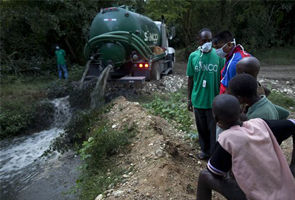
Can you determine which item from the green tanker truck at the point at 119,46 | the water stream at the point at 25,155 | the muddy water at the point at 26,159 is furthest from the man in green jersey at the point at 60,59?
the muddy water at the point at 26,159

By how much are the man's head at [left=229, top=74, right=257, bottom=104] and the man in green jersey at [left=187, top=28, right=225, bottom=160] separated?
134 cm

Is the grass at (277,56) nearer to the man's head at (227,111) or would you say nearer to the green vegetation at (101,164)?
the green vegetation at (101,164)

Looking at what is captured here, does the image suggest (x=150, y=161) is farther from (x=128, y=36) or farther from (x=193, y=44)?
(x=193, y=44)

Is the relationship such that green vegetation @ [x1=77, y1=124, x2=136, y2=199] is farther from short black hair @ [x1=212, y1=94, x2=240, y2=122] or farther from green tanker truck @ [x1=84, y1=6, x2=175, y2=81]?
green tanker truck @ [x1=84, y1=6, x2=175, y2=81]

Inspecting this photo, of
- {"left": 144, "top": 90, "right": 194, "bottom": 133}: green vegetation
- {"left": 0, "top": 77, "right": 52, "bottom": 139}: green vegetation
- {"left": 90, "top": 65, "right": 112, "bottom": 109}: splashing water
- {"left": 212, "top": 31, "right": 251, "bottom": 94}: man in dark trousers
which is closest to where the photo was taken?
{"left": 212, "top": 31, "right": 251, "bottom": 94}: man in dark trousers

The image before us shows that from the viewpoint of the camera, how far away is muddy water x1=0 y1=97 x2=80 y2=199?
4618 millimetres

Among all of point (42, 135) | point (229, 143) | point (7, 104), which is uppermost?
point (229, 143)

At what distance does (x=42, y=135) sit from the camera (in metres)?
6.95

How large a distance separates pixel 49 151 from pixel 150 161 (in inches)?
114

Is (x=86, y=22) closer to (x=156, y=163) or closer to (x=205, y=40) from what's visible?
(x=205, y=40)

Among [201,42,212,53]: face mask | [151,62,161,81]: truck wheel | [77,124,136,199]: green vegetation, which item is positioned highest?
[201,42,212,53]: face mask

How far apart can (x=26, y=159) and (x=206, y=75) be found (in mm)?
4276

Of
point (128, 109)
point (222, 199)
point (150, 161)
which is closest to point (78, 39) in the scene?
point (128, 109)

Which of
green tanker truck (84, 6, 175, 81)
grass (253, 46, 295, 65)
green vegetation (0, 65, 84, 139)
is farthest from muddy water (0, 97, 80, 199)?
grass (253, 46, 295, 65)
